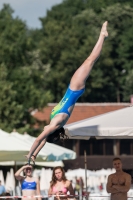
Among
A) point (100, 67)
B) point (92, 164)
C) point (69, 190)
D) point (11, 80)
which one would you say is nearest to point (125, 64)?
point (100, 67)

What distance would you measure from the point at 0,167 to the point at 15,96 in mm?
4394

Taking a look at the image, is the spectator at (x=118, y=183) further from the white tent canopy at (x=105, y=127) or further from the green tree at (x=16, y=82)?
the green tree at (x=16, y=82)

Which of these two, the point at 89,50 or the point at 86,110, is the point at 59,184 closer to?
the point at 86,110

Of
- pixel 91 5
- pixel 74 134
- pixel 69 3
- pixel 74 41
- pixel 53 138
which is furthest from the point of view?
pixel 69 3

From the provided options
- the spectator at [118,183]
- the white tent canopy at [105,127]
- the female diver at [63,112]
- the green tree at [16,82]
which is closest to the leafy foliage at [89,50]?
the green tree at [16,82]

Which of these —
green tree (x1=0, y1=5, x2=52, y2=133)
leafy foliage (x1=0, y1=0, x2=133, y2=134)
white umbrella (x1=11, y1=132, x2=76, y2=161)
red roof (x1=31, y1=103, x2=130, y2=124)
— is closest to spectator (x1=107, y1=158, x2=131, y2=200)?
white umbrella (x1=11, y1=132, x2=76, y2=161)

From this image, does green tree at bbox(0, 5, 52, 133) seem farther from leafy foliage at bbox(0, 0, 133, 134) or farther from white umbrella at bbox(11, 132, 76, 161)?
white umbrella at bbox(11, 132, 76, 161)

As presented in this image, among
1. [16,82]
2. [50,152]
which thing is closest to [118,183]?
[50,152]

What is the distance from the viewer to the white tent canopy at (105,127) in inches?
516

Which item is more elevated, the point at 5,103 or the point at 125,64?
the point at 125,64

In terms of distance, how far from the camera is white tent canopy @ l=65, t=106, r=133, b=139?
13109 mm

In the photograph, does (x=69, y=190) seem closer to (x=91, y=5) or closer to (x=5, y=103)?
(x=5, y=103)

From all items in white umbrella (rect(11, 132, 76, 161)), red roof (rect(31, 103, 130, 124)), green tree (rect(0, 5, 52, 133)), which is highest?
red roof (rect(31, 103, 130, 124))

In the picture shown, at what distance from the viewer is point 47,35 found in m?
75.6
